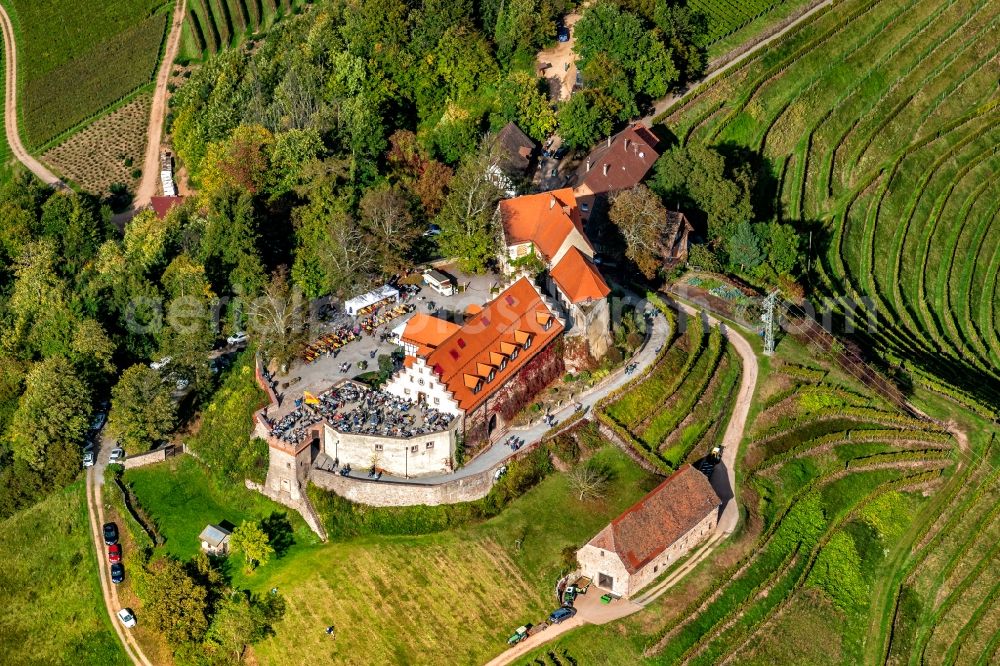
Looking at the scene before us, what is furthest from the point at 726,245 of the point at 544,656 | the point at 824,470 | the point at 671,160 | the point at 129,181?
the point at 129,181

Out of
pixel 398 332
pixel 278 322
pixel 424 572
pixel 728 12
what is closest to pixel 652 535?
pixel 424 572

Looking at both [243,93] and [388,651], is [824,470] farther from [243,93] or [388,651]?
[243,93]

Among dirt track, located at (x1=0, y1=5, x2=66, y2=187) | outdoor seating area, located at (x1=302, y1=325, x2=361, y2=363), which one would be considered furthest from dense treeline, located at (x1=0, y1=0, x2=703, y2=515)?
dirt track, located at (x1=0, y1=5, x2=66, y2=187)

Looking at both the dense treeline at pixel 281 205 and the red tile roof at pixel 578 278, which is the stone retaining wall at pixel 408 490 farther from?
the red tile roof at pixel 578 278

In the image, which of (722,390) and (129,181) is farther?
(129,181)

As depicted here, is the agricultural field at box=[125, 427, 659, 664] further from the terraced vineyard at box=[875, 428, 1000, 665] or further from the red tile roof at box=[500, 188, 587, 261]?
the terraced vineyard at box=[875, 428, 1000, 665]

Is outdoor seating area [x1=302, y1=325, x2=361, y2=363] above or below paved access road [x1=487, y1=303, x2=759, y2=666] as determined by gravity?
above
